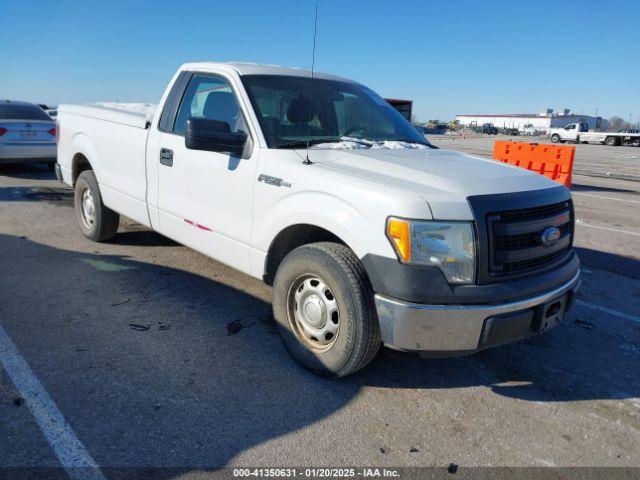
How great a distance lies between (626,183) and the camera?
1602 centimetres

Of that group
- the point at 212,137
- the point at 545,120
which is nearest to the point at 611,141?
the point at 212,137

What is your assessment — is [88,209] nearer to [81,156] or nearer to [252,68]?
[81,156]

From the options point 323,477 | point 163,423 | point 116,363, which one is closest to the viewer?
point 323,477

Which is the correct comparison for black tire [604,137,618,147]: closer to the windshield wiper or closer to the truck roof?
the truck roof

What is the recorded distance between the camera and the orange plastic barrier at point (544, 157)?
12.0 meters

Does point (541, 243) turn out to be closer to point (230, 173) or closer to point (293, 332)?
point (293, 332)

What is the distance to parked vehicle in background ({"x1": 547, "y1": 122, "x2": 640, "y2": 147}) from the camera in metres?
45.4

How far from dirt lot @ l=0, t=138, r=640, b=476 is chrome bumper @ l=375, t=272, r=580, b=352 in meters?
0.50

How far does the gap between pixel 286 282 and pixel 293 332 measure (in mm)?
345

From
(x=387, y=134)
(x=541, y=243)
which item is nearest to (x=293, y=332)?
(x=541, y=243)

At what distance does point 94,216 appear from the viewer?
5977 mm

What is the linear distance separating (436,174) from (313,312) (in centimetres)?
117

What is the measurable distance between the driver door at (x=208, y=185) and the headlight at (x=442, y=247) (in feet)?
4.37

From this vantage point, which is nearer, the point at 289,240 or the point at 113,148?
the point at 289,240
